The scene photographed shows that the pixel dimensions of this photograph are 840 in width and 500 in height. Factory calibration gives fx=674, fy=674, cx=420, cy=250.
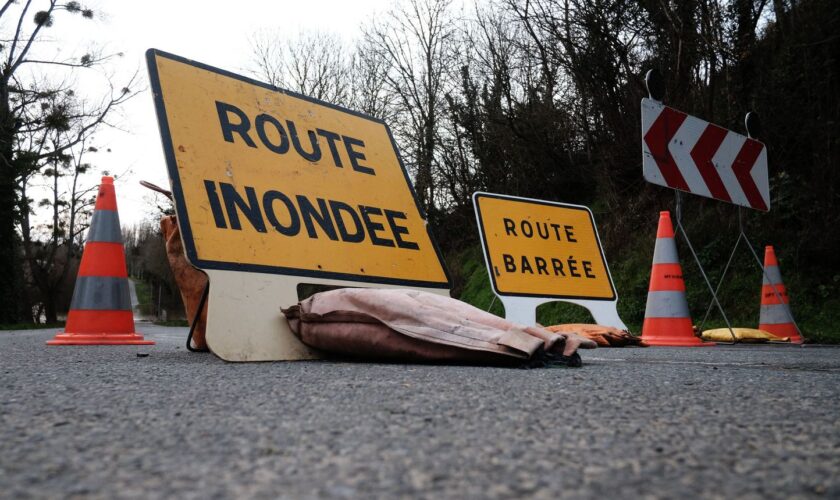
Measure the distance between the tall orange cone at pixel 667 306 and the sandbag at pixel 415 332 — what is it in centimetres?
270

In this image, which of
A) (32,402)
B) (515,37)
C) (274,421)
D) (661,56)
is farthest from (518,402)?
(515,37)

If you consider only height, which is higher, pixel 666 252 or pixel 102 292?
pixel 666 252

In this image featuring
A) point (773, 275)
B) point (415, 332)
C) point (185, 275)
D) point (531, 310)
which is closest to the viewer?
point (415, 332)

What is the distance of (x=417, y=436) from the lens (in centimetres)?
138

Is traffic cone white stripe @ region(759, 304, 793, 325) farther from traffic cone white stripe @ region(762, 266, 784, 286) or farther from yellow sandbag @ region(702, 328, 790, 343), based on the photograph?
yellow sandbag @ region(702, 328, 790, 343)

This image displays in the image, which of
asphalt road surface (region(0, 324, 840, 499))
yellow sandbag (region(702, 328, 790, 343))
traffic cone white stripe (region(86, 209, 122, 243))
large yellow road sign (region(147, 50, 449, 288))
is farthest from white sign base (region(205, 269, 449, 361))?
yellow sandbag (region(702, 328, 790, 343))

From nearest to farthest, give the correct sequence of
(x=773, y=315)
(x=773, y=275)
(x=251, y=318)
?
(x=251, y=318), (x=773, y=315), (x=773, y=275)

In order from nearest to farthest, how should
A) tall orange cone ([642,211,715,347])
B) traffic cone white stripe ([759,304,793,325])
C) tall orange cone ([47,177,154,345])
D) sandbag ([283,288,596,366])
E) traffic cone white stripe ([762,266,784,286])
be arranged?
sandbag ([283,288,596,366]) < tall orange cone ([47,177,154,345]) < tall orange cone ([642,211,715,347]) < traffic cone white stripe ([759,304,793,325]) < traffic cone white stripe ([762,266,784,286])

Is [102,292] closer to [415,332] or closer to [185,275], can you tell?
[185,275]

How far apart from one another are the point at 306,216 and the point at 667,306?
3.38 meters

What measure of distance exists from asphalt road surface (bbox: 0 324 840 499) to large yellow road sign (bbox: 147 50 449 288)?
1.04 metres

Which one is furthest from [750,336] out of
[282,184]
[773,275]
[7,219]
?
[7,219]

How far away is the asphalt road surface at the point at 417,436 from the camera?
104cm

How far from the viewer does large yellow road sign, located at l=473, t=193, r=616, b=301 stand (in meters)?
5.77
